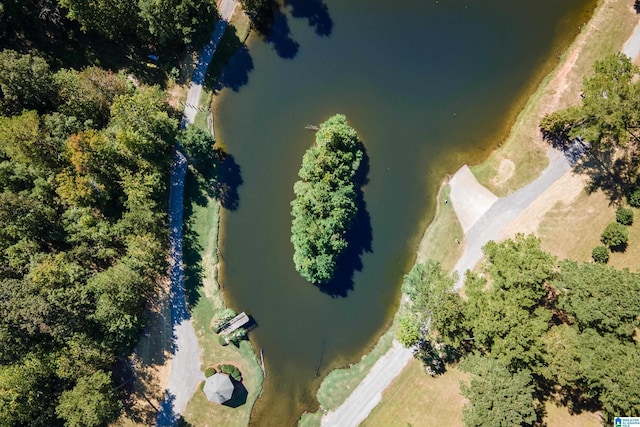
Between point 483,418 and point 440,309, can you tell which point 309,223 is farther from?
point 483,418

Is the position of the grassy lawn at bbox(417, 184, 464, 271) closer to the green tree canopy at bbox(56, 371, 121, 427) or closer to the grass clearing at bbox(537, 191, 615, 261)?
the grass clearing at bbox(537, 191, 615, 261)

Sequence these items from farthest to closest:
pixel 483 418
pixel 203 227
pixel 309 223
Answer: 1. pixel 203 227
2. pixel 309 223
3. pixel 483 418

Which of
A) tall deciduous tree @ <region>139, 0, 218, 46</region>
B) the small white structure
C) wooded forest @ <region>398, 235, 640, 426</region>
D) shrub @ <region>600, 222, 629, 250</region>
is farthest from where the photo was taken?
the small white structure

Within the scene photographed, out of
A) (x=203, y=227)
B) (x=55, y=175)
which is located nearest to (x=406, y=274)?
(x=203, y=227)

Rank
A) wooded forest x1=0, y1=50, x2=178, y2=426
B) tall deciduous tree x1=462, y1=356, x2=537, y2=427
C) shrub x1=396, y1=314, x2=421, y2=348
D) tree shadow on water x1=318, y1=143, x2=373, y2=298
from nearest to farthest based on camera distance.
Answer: tall deciduous tree x1=462, y1=356, x2=537, y2=427, wooded forest x1=0, y1=50, x2=178, y2=426, shrub x1=396, y1=314, x2=421, y2=348, tree shadow on water x1=318, y1=143, x2=373, y2=298

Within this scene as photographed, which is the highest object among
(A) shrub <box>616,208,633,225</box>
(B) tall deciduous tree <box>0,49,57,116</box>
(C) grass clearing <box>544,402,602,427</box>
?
(A) shrub <box>616,208,633,225</box>

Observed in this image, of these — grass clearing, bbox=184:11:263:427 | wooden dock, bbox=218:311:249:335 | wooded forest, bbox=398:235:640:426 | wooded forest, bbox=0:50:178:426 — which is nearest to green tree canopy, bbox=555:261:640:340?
wooded forest, bbox=398:235:640:426

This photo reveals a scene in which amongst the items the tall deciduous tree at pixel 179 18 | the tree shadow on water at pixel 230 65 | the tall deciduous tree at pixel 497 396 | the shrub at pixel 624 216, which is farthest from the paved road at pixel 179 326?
the shrub at pixel 624 216
